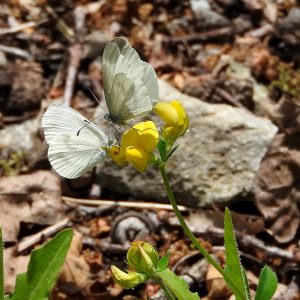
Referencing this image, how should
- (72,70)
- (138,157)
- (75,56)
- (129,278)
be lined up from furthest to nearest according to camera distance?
(75,56) → (72,70) → (129,278) → (138,157)

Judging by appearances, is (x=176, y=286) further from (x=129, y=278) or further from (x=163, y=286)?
(x=129, y=278)

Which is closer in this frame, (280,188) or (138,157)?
(138,157)

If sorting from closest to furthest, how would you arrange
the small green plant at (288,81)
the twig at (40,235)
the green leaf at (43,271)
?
the green leaf at (43,271) → the twig at (40,235) → the small green plant at (288,81)

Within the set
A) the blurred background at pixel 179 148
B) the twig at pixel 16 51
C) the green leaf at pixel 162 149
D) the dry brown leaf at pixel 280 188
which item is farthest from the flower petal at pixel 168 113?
the twig at pixel 16 51

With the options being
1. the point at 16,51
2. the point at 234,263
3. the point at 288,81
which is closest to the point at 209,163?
the point at 288,81

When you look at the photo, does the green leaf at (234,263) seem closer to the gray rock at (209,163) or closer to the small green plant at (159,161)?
the small green plant at (159,161)

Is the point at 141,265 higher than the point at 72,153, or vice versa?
the point at 72,153
